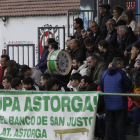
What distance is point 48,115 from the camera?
680cm

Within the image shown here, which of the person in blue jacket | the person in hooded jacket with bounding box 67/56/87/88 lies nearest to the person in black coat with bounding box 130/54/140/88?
the person in blue jacket

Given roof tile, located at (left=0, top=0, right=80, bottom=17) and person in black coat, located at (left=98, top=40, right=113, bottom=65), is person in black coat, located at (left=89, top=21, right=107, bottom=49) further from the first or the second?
roof tile, located at (left=0, top=0, right=80, bottom=17)

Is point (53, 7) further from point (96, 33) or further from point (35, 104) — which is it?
point (35, 104)

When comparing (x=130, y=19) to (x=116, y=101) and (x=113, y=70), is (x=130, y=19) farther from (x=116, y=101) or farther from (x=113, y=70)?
(x=116, y=101)

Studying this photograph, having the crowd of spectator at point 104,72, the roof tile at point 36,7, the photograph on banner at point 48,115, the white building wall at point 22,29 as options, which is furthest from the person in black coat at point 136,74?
the white building wall at point 22,29

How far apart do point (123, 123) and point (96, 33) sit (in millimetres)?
4962

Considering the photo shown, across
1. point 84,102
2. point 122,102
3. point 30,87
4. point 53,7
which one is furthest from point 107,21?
point 53,7

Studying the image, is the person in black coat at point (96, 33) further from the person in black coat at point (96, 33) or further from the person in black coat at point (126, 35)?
the person in black coat at point (126, 35)

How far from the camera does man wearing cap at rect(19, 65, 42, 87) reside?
10.8 meters

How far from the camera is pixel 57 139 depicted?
6777 mm

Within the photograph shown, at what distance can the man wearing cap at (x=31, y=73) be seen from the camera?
10785mm

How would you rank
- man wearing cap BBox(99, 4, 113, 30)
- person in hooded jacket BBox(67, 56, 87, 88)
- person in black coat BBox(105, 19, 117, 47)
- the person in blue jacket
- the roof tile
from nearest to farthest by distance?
the person in blue jacket < person in hooded jacket BBox(67, 56, 87, 88) < person in black coat BBox(105, 19, 117, 47) < man wearing cap BBox(99, 4, 113, 30) < the roof tile

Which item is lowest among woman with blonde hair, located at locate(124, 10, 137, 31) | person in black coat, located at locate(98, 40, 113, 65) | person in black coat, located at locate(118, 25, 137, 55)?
person in black coat, located at locate(98, 40, 113, 65)

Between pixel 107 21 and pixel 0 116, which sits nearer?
pixel 0 116
